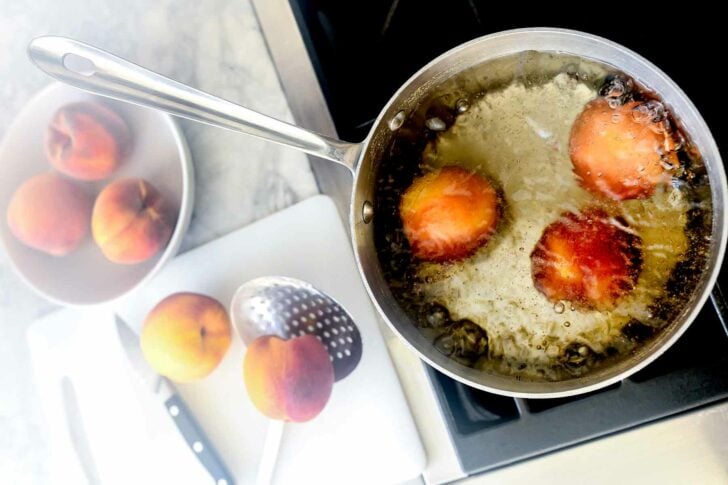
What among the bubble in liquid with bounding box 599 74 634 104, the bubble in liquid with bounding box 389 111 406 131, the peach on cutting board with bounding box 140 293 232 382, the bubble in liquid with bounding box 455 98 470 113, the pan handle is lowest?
the peach on cutting board with bounding box 140 293 232 382

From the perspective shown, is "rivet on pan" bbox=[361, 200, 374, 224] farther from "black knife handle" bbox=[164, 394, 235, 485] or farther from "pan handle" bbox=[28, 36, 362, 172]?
"black knife handle" bbox=[164, 394, 235, 485]

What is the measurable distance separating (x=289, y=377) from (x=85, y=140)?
267mm

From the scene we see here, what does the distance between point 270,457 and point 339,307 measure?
142 millimetres

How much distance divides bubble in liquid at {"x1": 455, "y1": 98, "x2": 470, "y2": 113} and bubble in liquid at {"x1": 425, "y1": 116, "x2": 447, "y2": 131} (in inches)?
0.5

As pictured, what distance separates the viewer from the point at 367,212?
0.39m

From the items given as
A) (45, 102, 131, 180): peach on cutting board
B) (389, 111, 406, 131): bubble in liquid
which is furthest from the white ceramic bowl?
(389, 111, 406, 131): bubble in liquid

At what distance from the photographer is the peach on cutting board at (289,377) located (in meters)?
0.51

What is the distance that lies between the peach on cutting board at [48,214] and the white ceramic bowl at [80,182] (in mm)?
16

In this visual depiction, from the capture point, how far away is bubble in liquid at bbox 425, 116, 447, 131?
0.39 metres

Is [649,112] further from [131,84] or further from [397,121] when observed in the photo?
[131,84]

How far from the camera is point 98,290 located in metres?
0.56

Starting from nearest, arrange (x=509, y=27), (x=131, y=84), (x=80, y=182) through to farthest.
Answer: (x=131, y=84)
(x=509, y=27)
(x=80, y=182)

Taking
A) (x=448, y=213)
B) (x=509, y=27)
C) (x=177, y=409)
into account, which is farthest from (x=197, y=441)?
(x=509, y=27)

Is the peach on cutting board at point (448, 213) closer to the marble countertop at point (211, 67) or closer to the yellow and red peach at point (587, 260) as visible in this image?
the yellow and red peach at point (587, 260)
